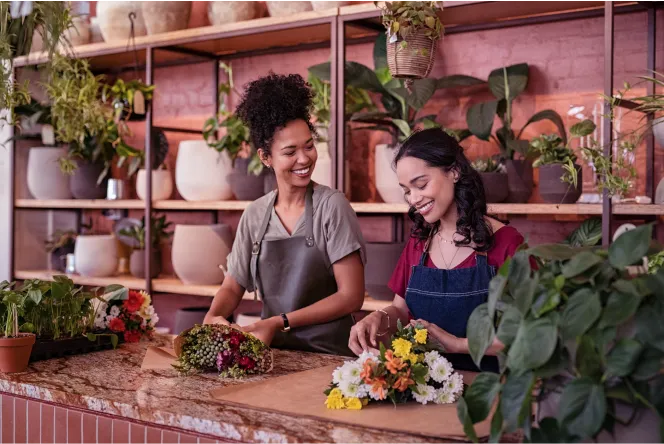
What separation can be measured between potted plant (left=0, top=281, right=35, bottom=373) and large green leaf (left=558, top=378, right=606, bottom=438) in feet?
5.21

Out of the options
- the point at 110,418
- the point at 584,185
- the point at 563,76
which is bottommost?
the point at 110,418

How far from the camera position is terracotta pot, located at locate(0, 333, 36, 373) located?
2291mm

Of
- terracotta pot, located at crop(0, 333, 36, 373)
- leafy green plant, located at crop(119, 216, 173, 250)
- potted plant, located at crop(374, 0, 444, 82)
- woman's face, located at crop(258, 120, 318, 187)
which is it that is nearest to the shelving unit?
leafy green plant, located at crop(119, 216, 173, 250)

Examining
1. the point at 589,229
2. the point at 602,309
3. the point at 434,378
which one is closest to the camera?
the point at 602,309

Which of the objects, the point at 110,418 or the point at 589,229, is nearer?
the point at 110,418

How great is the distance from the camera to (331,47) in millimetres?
4172

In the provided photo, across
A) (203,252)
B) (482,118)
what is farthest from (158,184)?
(482,118)

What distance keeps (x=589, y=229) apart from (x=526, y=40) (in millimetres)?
1082

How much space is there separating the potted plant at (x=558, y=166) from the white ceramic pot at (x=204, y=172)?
1.80m

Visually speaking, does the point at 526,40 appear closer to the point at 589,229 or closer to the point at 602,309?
the point at 589,229

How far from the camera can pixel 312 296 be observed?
2930mm

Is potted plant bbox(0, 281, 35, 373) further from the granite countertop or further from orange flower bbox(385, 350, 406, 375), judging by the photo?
orange flower bbox(385, 350, 406, 375)

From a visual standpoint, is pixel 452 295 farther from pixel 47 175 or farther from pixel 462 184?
pixel 47 175

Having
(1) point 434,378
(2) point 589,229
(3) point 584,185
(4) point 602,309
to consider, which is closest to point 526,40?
(3) point 584,185
